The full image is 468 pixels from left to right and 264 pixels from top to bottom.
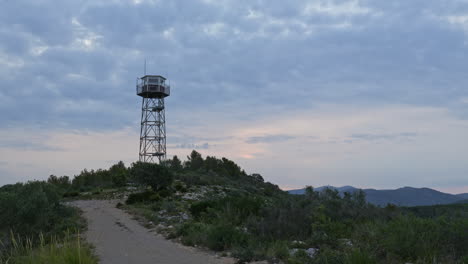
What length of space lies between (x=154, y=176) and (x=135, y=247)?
Answer: 1679cm

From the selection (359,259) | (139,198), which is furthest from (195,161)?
(359,259)

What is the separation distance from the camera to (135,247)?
9.63m

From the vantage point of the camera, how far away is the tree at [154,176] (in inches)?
1029

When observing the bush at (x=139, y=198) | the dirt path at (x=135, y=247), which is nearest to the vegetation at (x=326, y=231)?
the dirt path at (x=135, y=247)

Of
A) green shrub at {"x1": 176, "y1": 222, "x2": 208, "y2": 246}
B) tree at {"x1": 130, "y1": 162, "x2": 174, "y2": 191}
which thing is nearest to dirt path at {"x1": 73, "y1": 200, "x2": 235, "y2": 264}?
green shrub at {"x1": 176, "y1": 222, "x2": 208, "y2": 246}

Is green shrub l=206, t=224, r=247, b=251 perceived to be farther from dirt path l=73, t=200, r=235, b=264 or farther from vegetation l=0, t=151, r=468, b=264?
dirt path l=73, t=200, r=235, b=264

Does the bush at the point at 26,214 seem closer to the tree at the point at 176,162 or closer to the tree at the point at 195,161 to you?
the tree at the point at 176,162

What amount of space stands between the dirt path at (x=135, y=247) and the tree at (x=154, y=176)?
1118 centimetres

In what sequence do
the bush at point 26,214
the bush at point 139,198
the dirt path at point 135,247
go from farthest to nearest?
1. the bush at point 139,198
2. the bush at point 26,214
3. the dirt path at point 135,247

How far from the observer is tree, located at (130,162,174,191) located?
26125 millimetres

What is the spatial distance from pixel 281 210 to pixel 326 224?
5.07ft

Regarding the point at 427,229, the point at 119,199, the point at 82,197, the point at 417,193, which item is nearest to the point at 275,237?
the point at 427,229

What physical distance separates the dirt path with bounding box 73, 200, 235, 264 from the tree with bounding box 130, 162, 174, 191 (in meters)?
11.2

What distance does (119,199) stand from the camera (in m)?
25.3
